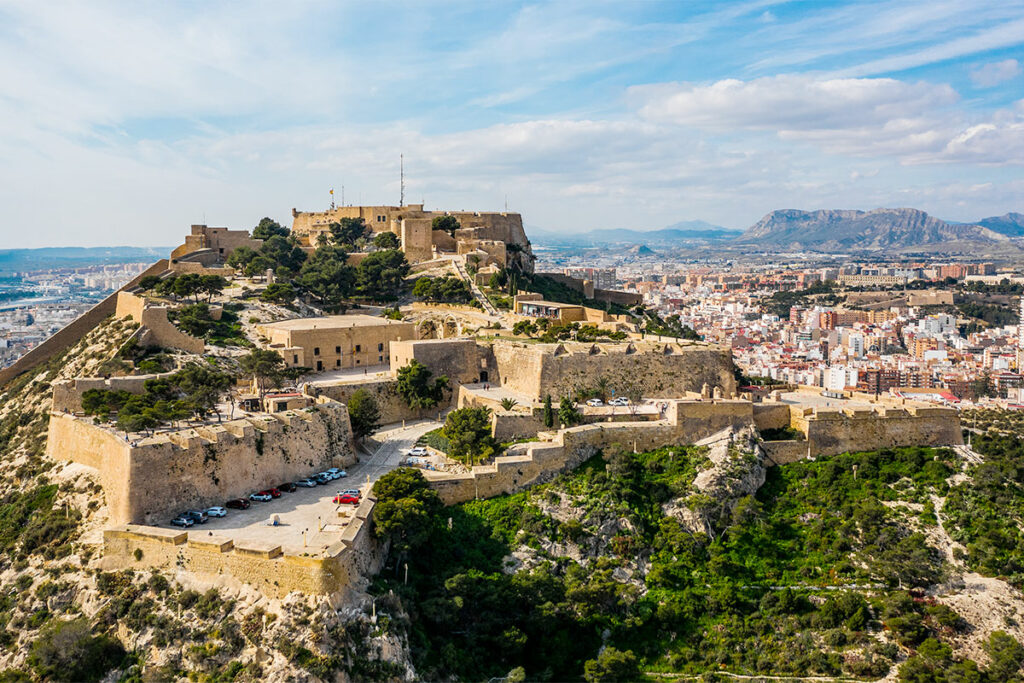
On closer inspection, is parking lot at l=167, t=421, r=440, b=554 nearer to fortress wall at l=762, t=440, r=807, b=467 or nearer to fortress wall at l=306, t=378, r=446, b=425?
fortress wall at l=306, t=378, r=446, b=425

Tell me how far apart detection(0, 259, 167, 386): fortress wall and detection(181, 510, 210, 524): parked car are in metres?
18.7

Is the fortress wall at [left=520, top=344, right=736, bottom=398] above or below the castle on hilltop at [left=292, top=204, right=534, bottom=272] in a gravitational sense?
below

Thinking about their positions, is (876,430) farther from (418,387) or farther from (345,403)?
(345,403)

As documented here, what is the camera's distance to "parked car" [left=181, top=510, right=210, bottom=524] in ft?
66.3

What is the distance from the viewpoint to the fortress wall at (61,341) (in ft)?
114

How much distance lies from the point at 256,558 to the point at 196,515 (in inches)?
155

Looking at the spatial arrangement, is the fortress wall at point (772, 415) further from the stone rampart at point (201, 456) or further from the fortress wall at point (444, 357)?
the stone rampart at point (201, 456)

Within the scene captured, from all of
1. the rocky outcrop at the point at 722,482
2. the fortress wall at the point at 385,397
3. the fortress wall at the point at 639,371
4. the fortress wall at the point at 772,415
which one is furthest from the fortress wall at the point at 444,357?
the fortress wall at the point at 772,415

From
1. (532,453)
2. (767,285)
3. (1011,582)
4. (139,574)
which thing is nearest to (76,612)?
(139,574)

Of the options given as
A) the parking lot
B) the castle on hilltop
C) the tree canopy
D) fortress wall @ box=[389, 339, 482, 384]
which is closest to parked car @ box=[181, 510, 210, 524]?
the parking lot

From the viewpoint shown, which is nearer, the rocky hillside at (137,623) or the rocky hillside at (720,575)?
the rocky hillside at (137,623)

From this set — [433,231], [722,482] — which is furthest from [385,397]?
[433,231]

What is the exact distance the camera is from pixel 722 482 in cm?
2467

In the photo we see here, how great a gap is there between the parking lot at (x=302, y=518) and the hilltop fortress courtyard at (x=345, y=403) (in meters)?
0.08
